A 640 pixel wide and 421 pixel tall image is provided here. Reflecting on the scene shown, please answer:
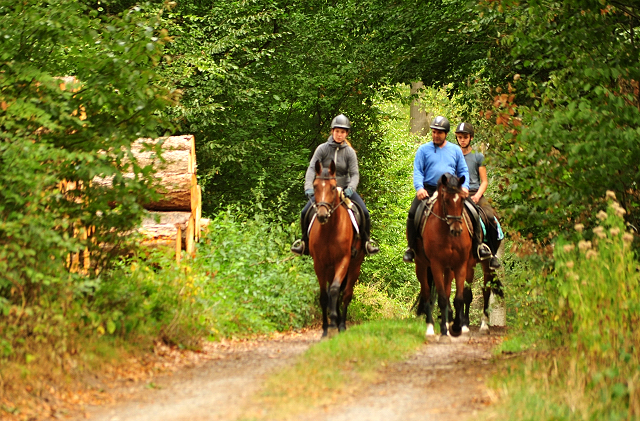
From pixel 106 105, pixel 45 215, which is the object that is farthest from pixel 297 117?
pixel 45 215

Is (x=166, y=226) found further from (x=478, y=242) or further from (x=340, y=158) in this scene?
(x=478, y=242)

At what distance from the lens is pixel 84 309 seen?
346 inches

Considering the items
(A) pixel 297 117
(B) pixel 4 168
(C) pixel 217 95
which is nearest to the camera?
(B) pixel 4 168

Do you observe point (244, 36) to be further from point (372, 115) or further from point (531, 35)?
point (531, 35)

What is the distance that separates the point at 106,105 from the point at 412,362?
4630 mm

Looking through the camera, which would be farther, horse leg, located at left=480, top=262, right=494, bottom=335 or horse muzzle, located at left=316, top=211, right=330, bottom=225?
horse leg, located at left=480, top=262, right=494, bottom=335

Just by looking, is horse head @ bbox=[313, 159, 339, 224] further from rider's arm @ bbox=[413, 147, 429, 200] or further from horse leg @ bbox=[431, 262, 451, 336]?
horse leg @ bbox=[431, 262, 451, 336]

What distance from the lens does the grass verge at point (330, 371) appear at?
727 cm

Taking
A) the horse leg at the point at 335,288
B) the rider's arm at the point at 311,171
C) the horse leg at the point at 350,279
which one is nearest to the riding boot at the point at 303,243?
the horse leg at the point at 350,279

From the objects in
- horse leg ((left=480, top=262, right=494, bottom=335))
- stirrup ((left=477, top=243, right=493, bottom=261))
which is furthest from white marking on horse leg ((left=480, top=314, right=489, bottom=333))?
stirrup ((left=477, top=243, right=493, bottom=261))

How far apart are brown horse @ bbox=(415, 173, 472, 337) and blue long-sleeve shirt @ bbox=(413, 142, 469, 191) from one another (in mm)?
838

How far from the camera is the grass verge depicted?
23.9ft

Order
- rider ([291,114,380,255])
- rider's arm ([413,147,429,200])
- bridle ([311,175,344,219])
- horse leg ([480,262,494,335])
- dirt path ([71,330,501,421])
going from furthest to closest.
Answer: horse leg ([480,262,494,335]) < rider ([291,114,380,255]) < rider's arm ([413,147,429,200]) < bridle ([311,175,344,219]) < dirt path ([71,330,501,421])

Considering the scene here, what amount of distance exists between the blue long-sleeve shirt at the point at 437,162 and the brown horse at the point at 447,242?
838 millimetres
